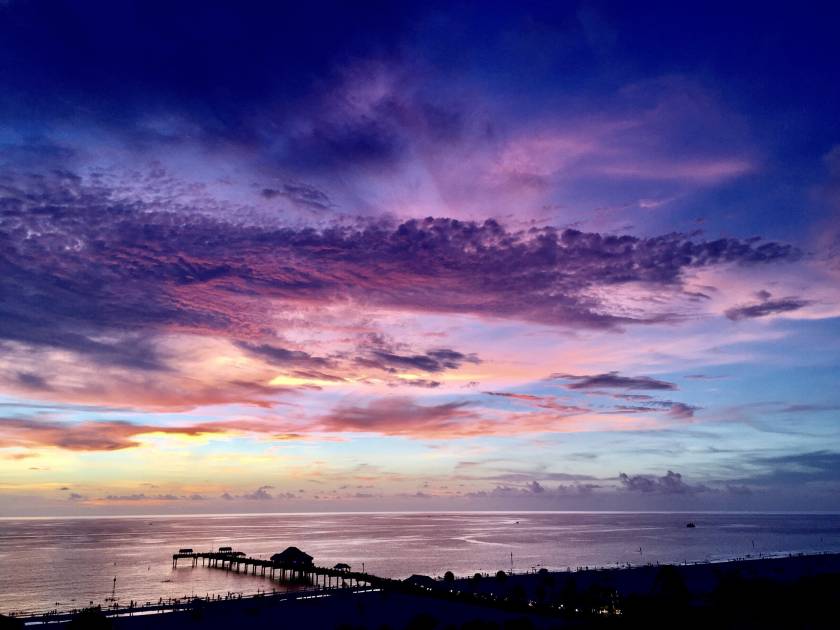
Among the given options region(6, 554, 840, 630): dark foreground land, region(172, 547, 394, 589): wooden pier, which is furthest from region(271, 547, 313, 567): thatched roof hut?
region(6, 554, 840, 630): dark foreground land

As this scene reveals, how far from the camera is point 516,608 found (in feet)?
225

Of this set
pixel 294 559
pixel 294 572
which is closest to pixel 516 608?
pixel 294 559

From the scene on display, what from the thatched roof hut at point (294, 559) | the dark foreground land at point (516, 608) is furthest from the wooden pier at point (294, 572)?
the dark foreground land at point (516, 608)

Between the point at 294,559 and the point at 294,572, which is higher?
the point at 294,559

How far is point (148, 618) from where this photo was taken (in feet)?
214

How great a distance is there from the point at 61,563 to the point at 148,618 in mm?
117021

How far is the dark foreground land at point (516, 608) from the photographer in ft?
166

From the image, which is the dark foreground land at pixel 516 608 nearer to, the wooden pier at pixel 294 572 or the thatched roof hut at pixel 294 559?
the wooden pier at pixel 294 572

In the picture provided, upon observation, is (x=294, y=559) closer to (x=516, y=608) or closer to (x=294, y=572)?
(x=294, y=572)

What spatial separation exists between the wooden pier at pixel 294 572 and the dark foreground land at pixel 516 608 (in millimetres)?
15286

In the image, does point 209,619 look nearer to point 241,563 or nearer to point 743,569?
point 241,563

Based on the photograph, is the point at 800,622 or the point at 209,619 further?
the point at 209,619

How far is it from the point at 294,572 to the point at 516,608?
216ft

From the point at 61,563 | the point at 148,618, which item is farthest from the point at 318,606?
the point at 61,563
